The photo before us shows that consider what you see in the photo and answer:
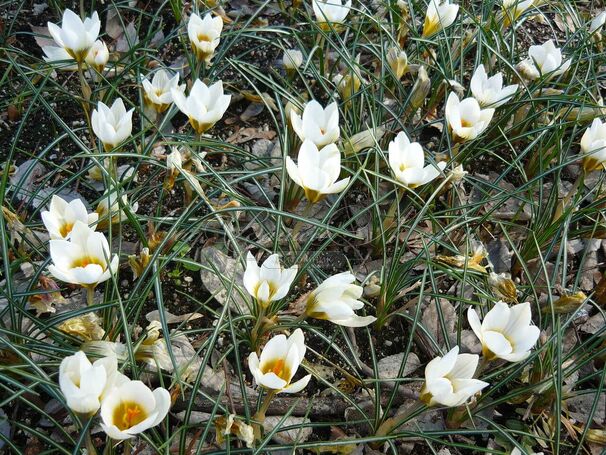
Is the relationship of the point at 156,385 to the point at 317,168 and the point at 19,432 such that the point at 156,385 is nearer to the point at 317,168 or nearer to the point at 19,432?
the point at 19,432

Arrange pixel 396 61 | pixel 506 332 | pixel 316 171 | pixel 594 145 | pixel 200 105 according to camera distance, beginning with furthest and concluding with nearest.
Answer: pixel 396 61 → pixel 594 145 → pixel 200 105 → pixel 316 171 → pixel 506 332

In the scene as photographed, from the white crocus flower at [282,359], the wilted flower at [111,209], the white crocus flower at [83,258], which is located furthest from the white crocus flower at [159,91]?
the white crocus flower at [282,359]

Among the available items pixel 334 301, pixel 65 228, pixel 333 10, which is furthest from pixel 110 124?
pixel 333 10

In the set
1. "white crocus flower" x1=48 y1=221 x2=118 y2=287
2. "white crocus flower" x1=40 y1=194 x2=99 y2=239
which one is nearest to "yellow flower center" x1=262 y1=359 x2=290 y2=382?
"white crocus flower" x1=48 y1=221 x2=118 y2=287

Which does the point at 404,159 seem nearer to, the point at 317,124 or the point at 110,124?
the point at 317,124

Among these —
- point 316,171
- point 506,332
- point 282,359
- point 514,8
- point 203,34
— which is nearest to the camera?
point 282,359

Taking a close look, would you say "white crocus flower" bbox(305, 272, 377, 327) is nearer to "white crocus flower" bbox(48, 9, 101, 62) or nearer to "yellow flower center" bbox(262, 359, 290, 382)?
"yellow flower center" bbox(262, 359, 290, 382)

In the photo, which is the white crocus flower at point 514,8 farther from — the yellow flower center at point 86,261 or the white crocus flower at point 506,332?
the yellow flower center at point 86,261
